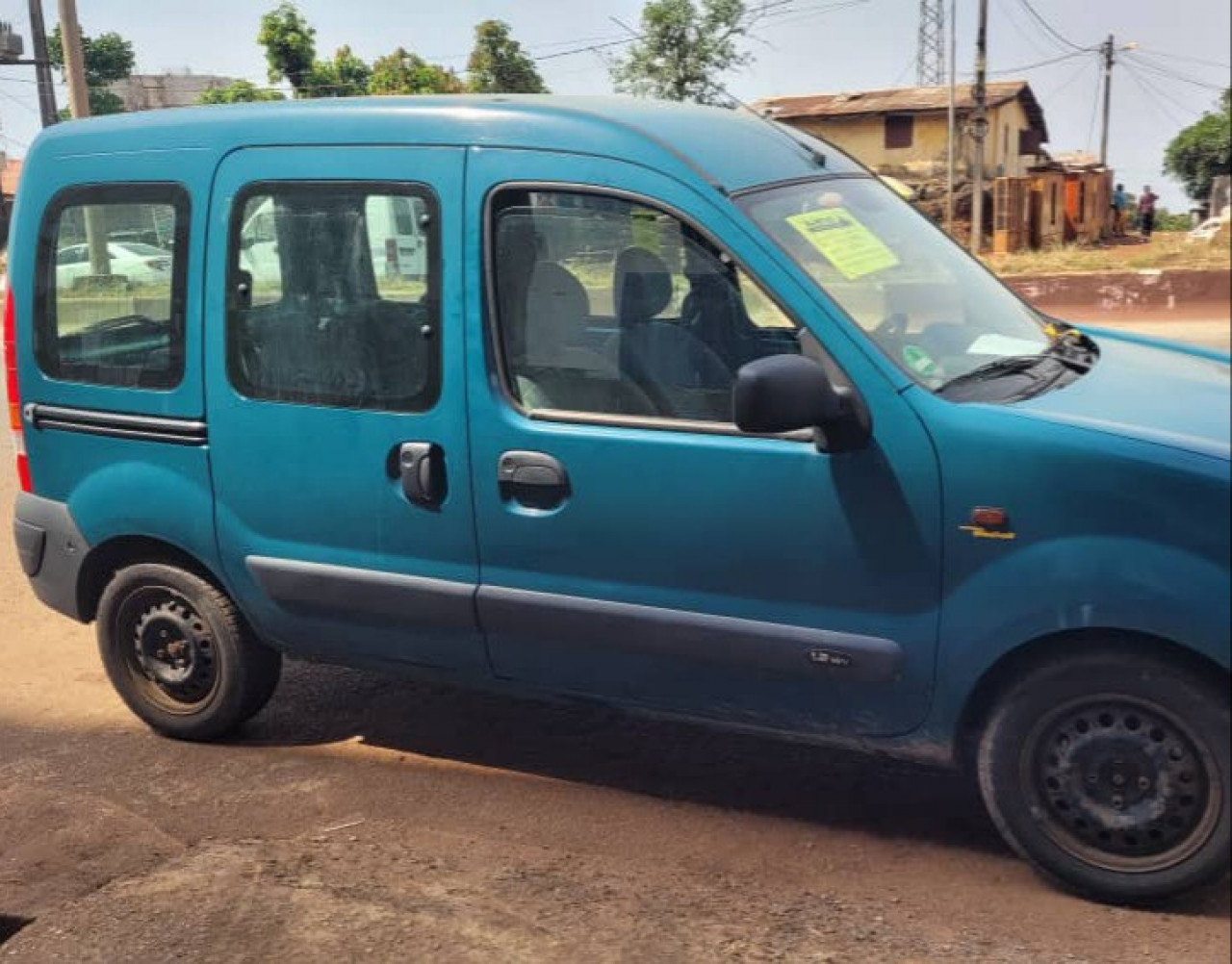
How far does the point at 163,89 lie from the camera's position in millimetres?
4027

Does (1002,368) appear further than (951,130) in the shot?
Yes

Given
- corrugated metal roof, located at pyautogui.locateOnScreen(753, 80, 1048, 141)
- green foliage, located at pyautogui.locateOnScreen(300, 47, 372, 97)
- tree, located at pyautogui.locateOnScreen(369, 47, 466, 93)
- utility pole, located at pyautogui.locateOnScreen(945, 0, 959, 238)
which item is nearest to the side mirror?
utility pole, located at pyautogui.locateOnScreen(945, 0, 959, 238)

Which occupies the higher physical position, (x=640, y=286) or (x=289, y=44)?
(x=289, y=44)

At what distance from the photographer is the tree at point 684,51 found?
2.86 m

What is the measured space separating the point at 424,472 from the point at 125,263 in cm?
128

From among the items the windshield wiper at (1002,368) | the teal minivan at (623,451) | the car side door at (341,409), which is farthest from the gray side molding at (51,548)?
the windshield wiper at (1002,368)

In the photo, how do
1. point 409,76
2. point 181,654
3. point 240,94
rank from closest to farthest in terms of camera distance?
point 409,76, point 240,94, point 181,654

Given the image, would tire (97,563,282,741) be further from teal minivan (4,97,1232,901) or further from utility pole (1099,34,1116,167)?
utility pole (1099,34,1116,167)

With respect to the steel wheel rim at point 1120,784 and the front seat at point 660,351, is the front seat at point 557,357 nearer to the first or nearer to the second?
the front seat at point 660,351

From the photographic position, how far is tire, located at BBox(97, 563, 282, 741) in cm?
402

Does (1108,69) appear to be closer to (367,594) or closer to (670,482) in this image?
(670,482)

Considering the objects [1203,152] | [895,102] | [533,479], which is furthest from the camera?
[533,479]

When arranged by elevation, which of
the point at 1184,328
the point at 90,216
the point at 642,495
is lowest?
the point at 642,495

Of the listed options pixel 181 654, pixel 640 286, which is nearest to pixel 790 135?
pixel 640 286
